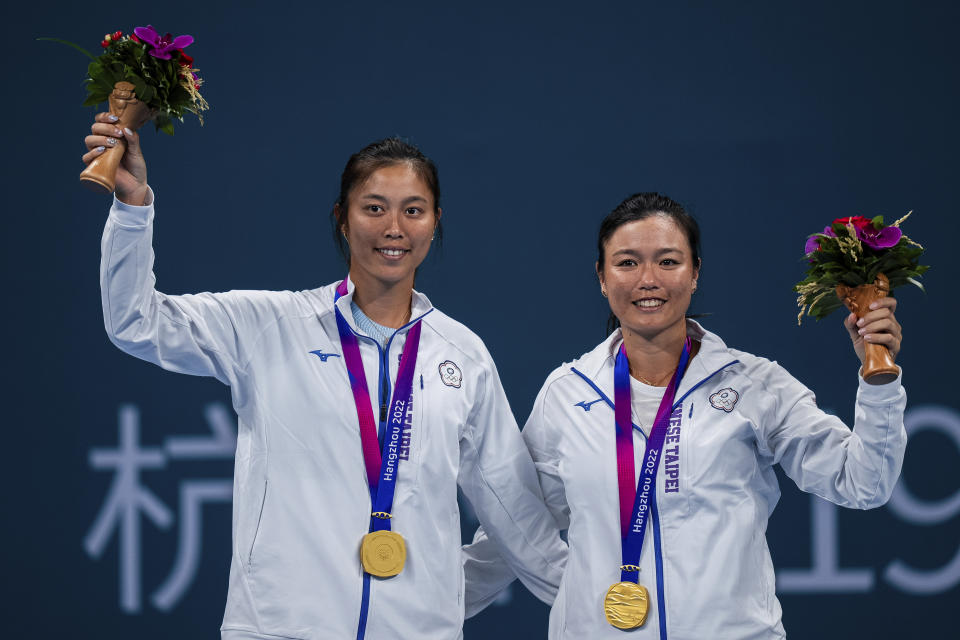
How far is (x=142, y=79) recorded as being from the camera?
1.88m

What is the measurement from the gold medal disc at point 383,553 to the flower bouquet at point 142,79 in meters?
0.96

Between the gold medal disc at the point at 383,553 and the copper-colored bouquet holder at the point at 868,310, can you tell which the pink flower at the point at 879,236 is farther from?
the gold medal disc at the point at 383,553

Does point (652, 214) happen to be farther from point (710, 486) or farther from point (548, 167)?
point (548, 167)

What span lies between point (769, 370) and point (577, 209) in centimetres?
160

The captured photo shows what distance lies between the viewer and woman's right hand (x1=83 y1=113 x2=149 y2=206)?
1831mm

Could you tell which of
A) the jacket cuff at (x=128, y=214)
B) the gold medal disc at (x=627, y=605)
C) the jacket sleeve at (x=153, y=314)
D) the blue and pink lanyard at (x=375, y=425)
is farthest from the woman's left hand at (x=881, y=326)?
the jacket cuff at (x=128, y=214)

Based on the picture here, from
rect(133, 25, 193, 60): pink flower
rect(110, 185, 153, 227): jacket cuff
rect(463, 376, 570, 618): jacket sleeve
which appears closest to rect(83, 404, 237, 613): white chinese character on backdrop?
rect(463, 376, 570, 618): jacket sleeve

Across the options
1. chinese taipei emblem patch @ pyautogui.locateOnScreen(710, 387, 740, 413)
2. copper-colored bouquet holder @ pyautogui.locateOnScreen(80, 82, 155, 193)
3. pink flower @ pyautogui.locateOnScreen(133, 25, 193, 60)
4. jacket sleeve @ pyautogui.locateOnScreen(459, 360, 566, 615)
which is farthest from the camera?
jacket sleeve @ pyautogui.locateOnScreen(459, 360, 566, 615)

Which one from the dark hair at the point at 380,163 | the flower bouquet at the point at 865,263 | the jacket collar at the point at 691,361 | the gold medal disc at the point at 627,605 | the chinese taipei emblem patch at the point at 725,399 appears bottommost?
the gold medal disc at the point at 627,605

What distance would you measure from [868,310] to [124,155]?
5.01 ft

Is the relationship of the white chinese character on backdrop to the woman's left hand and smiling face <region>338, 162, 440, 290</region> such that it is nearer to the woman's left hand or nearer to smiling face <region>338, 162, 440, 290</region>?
smiling face <region>338, 162, 440, 290</region>

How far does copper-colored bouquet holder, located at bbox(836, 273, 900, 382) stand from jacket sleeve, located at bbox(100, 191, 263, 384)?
132 centimetres

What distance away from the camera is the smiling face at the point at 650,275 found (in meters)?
2.25

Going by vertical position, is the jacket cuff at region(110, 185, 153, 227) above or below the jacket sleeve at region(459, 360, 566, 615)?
above
